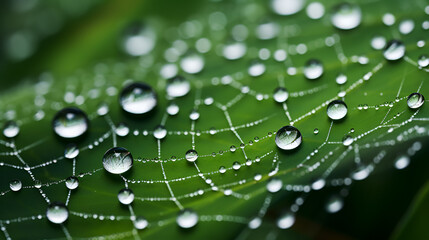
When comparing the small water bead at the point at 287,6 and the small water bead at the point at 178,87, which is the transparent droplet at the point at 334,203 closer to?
the small water bead at the point at 178,87

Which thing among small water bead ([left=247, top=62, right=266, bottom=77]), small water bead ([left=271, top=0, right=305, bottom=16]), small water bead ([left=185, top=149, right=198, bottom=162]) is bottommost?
small water bead ([left=185, top=149, right=198, bottom=162])

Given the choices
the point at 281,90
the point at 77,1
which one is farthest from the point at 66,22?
the point at 281,90

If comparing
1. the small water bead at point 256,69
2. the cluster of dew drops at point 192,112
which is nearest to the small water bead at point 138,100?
the cluster of dew drops at point 192,112

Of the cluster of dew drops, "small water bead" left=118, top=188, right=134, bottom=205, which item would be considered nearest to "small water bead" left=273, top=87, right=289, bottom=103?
the cluster of dew drops

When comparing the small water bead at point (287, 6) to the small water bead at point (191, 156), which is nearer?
the small water bead at point (191, 156)

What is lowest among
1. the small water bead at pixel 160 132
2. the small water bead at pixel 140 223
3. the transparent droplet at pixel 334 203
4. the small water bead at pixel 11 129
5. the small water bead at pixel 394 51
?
the transparent droplet at pixel 334 203

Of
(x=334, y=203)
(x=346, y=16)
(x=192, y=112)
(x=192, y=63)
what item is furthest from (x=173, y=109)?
(x=346, y=16)

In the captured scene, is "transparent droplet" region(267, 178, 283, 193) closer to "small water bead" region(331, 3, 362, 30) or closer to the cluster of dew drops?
the cluster of dew drops
